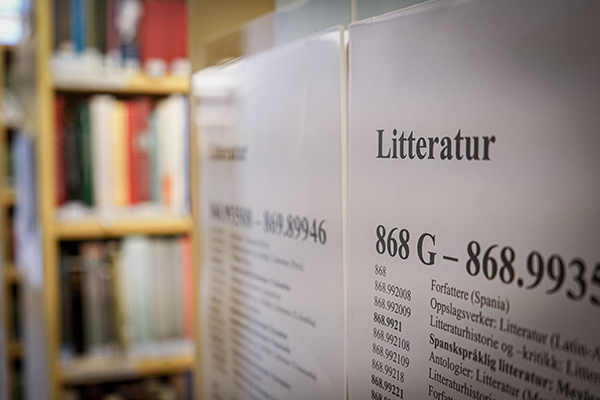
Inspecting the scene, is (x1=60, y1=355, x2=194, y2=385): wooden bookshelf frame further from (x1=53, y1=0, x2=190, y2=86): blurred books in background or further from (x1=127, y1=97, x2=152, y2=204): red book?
(x1=53, y1=0, x2=190, y2=86): blurred books in background

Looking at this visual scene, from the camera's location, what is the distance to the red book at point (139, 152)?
1633 millimetres

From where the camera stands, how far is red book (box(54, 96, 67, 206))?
1.54 meters

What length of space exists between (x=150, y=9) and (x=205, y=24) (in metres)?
1.07

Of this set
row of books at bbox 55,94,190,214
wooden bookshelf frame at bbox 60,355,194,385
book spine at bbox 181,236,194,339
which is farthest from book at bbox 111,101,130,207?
wooden bookshelf frame at bbox 60,355,194,385

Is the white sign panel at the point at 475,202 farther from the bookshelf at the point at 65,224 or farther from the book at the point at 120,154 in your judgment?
the book at the point at 120,154

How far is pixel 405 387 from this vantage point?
38 cm

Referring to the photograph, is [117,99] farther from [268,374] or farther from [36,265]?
[268,374]

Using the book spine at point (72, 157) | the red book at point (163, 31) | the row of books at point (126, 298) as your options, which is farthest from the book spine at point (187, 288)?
the red book at point (163, 31)

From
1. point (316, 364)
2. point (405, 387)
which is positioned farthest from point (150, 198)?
point (405, 387)

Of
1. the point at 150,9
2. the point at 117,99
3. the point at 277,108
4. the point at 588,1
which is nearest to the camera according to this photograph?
the point at 588,1

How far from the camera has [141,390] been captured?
172 centimetres

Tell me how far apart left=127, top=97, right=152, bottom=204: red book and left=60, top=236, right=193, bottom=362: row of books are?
0.15m

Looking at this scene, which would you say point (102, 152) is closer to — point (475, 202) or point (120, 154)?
point (120, 154)

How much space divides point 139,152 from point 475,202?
57.4 inches
